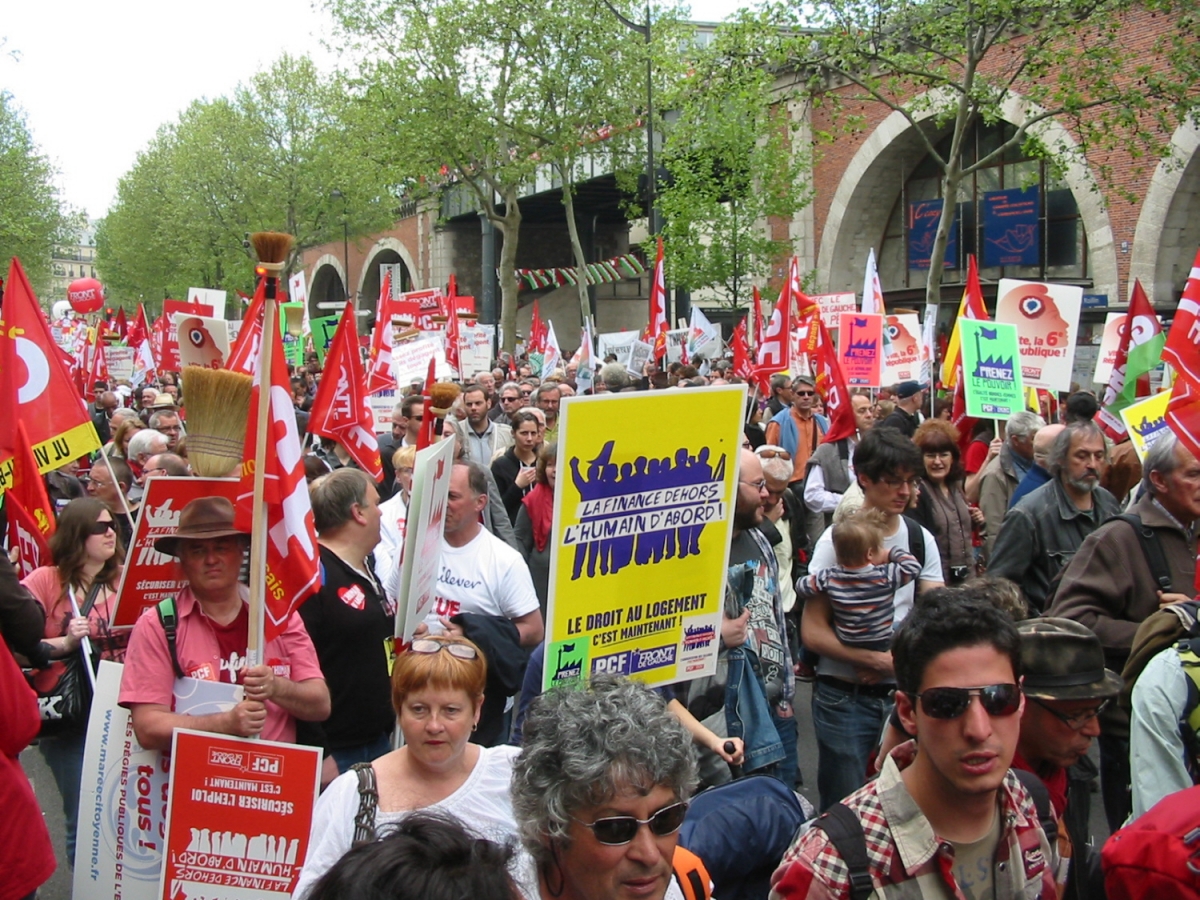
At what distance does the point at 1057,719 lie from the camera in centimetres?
279

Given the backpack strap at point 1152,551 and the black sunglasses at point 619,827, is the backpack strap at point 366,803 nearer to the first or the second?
the black sunglasses at point 619,827

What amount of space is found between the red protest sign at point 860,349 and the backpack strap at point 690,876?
34.1ft

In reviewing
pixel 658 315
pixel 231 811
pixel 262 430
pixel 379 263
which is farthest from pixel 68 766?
pixel 379 263

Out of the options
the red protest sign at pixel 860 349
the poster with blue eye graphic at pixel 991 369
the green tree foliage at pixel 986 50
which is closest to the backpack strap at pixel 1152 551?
the poster with blue eye graphic at pixel 991 369

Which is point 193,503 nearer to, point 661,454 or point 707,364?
point 661,454

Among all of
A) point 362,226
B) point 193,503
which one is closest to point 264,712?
point 193,503

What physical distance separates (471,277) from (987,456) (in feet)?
156

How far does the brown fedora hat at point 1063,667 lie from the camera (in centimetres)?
278

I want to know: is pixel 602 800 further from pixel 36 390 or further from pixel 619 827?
pixel 36 390

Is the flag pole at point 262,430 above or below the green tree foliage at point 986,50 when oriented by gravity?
below

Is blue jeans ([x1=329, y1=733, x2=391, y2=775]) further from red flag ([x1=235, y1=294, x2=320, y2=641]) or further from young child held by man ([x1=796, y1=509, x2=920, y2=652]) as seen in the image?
young child held by man ([x1=796, y1=509, x2=920, y2=652])

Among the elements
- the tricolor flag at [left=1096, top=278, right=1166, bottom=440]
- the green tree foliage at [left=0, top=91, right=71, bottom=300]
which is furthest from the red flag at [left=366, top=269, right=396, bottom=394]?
the green tree foliage at [left=0, top=91, right=71, bottom=300]

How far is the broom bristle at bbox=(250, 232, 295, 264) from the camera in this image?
351 cm

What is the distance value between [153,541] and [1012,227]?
27.1 m
